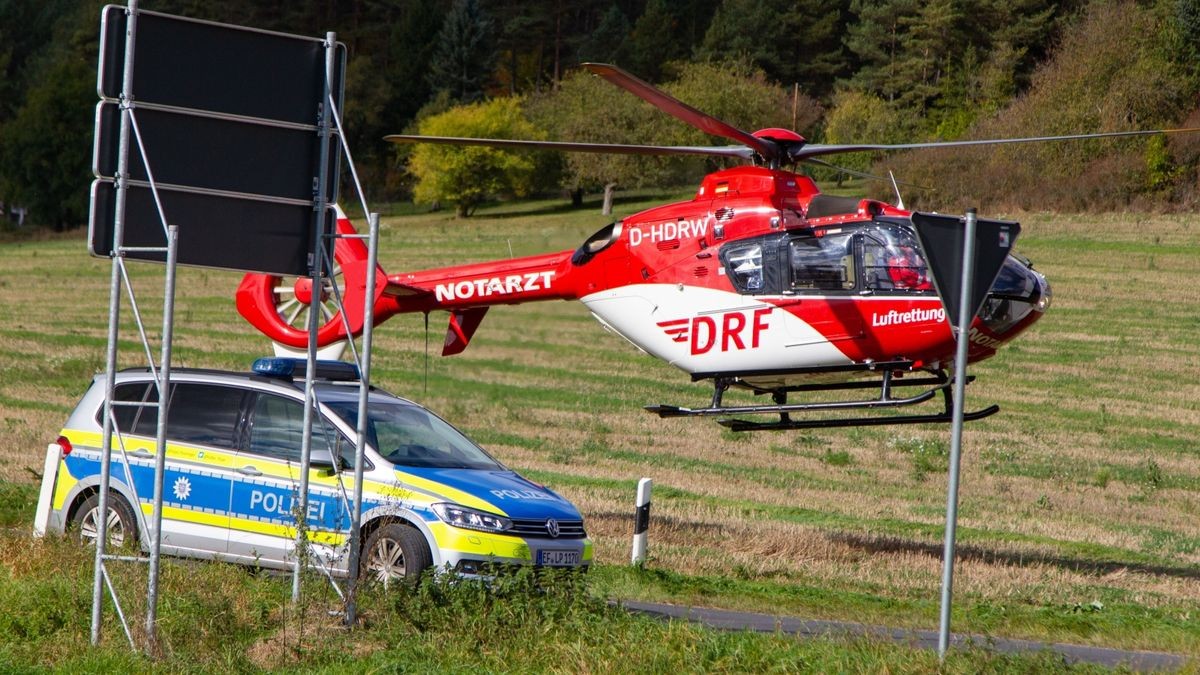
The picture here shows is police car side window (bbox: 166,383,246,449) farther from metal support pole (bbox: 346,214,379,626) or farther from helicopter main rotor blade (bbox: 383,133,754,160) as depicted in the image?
helicopter main rotor blade (bbox: 383,133,754,160)

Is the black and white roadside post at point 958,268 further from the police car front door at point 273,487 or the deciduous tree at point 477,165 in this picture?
the deciduous tree at point 477,165

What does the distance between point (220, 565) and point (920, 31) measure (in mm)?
61385

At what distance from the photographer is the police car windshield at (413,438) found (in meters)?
11.1

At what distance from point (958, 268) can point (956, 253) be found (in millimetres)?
81

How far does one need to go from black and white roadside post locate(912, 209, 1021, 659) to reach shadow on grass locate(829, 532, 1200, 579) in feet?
23.7

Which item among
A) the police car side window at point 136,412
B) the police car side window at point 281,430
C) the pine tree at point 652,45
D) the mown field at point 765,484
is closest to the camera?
the mown field at point 765,484

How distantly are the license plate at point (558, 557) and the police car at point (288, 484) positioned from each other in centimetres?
1

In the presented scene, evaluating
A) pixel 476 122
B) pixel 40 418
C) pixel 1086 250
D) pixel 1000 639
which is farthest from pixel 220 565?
pixel 476 122

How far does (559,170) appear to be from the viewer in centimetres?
7462

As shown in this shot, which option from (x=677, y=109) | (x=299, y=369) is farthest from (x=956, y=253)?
(x=299, y=369)

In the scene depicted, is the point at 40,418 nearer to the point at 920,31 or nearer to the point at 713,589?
the point at 713,589

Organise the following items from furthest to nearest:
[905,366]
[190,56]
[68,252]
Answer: [68,252]
[905,366]
[190,56]

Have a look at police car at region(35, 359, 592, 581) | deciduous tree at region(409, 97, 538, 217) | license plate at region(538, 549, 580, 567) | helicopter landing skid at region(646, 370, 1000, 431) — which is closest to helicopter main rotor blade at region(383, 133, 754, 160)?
police car at region(35, 359, 592, 581)

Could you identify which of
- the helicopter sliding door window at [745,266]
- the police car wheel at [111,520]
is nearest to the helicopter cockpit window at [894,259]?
the helicopter sliding door window at [745,266]
